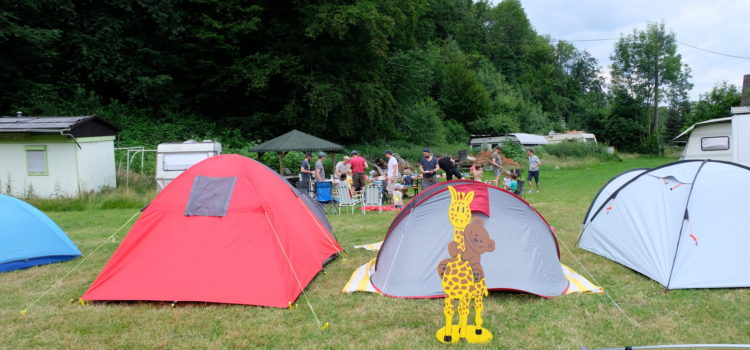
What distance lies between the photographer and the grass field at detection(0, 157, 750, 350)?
4.70 m

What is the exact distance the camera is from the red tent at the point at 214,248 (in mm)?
5680

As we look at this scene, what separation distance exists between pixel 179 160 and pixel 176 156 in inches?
6.4

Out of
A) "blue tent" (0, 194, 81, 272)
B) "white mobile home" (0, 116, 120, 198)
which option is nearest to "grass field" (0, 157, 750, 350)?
"blue tent" (0, 194, 81, 272)

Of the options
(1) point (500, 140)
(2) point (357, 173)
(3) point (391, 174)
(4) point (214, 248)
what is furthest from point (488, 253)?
(1) point (500, 140)

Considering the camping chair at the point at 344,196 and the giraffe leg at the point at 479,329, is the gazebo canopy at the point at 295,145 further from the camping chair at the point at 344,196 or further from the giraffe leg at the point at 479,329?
the giraffe leg at the point at 479,329

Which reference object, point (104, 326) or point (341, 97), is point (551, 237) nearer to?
point (104, 326)

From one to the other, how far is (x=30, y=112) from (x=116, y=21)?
5.08 metres

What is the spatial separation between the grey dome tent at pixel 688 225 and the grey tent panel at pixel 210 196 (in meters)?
5.18

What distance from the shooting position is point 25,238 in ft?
24.6

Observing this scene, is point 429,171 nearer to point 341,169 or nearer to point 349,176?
point 349,176

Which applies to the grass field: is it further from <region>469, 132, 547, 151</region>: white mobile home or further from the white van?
<region>469, 132, 547, 151</region>: white mobile home

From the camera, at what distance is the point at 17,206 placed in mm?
7469

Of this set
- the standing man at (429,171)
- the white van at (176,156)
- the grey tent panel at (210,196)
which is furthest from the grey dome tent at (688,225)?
the white van at (176,156)

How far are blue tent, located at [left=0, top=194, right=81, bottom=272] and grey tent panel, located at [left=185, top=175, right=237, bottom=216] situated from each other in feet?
10.3
